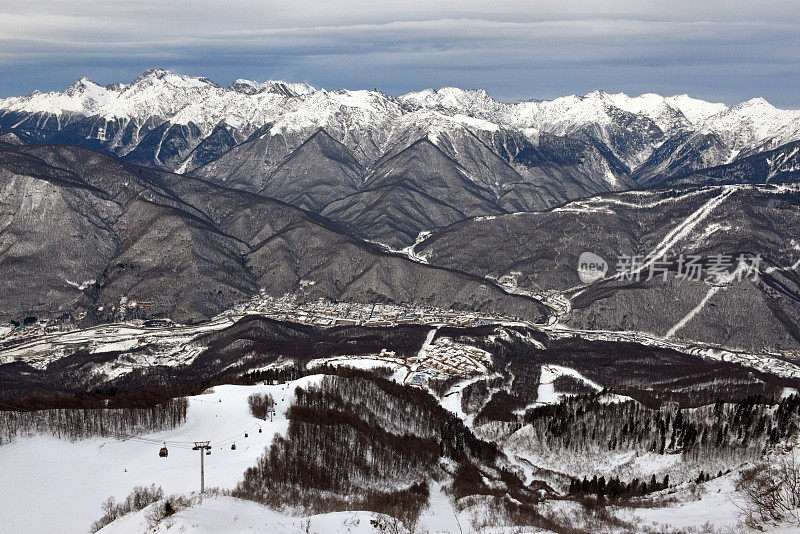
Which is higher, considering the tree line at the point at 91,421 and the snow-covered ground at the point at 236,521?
the tree line at the point at 91,421

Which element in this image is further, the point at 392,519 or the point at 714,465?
the point at 714,465

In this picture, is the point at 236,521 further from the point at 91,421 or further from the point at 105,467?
the point at 91,421

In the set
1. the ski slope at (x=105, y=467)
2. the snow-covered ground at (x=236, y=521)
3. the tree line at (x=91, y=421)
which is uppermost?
the tree line at (x=91, y=421)

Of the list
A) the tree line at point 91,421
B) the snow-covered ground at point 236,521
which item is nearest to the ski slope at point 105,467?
the tree line at point 91,421

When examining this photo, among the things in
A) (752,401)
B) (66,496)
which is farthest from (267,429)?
(752,401)

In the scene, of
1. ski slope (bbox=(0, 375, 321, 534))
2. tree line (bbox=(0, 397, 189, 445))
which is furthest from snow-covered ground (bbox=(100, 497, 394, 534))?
tree line (bbox=(0, 397, 189, 445))

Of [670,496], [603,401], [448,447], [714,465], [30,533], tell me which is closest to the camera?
[30,533]

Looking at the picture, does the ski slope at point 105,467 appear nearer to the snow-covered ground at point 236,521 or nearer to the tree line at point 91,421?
the tree line at point 91,421

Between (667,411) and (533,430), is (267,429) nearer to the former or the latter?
(533,430)
